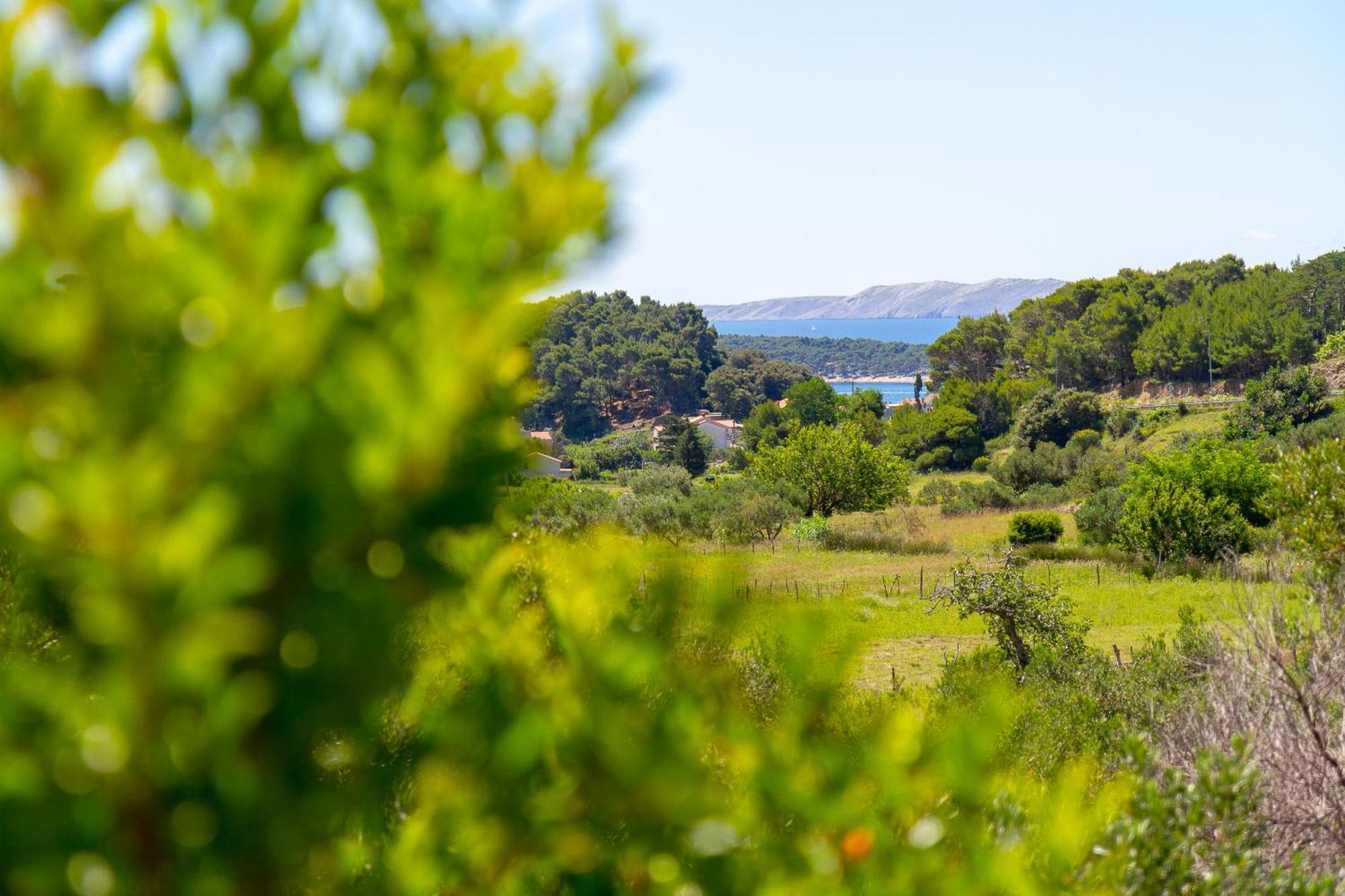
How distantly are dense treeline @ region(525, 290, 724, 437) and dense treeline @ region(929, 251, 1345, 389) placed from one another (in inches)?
1375

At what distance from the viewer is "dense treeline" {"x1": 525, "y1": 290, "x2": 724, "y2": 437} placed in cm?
11156

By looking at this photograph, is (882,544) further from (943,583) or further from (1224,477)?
(1224,477)

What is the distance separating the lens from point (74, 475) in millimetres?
731

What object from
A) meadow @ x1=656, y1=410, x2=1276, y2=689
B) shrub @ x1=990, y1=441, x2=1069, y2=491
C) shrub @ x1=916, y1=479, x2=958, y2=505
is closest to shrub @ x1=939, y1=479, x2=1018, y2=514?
meadow @ x1=656, y1=410, x2=1276, y2=689

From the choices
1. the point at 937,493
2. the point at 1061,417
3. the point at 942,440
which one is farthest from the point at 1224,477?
the point at 942,440

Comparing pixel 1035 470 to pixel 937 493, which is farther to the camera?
pixel 937 493

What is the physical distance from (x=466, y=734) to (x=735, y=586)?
0.41m

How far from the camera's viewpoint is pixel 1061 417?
64.6 m

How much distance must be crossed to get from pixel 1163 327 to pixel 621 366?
215 feet

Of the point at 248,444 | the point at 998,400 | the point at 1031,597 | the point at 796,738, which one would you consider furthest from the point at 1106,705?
the point at 998,400

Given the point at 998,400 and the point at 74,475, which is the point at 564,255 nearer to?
the point at 74,475

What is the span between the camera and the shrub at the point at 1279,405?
5050 centimetres

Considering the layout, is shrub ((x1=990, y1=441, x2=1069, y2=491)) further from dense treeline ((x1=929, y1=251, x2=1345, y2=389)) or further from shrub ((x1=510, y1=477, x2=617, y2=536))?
shrub ((x1=510, y1=477, x2=617, y2=536))

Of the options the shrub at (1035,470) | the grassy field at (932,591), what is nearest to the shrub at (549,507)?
the grassy field at (932,591)
